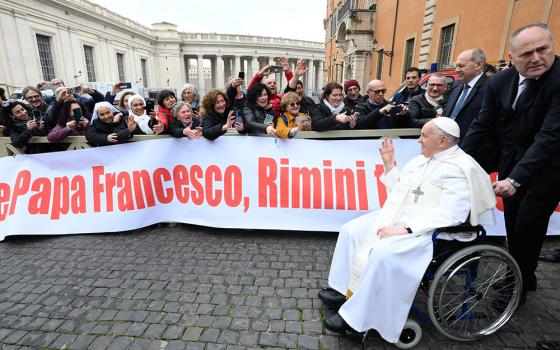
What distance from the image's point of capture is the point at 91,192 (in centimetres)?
421

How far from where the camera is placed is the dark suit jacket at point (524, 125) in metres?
2.29

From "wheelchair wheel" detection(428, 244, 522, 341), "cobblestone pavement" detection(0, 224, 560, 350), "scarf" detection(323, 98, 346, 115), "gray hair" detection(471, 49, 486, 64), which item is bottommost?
"cobblestone pavement" detection(0, 224, 560, 350)

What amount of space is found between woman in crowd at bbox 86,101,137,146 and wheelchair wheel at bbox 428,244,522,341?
154 inches

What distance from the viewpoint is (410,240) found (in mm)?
2146

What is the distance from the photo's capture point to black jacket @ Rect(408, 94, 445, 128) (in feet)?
13.7

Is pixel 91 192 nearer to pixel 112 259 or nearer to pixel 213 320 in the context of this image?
pixel 112 259

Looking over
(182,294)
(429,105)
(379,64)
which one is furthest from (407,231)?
(379,64)

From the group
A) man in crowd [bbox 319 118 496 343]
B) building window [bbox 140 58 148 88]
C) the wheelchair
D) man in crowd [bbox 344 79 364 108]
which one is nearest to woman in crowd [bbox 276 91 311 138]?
man in crowd [bbox 344 79 364 108]

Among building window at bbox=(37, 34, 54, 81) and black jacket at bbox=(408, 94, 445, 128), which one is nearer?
black jacket at bbox=(408, 94, 445, 128)

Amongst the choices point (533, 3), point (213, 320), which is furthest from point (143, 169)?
point (533, 3)

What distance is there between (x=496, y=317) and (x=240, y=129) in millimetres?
3325

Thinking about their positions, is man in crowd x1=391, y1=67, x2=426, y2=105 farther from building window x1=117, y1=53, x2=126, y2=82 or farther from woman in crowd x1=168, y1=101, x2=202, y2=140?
building window x1=117, y1=53, x2=126, y2=82

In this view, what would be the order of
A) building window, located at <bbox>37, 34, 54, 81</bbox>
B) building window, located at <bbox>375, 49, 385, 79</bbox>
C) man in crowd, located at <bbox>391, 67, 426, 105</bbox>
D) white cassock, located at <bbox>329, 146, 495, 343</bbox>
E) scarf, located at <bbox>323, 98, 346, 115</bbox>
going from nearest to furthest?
white cassock, located at <bbox>329, 146, 495, 343</bbox>, scarf, located at <bbox>323, 98, 346, 115</bbox>, man in crowd, located at <bbox>391, 67, 426, 105</bbox>, building window, located at <bbox>375, 49, 385, 79</bbox>, building window, located at <bbox>37, 34, 54, 81</bbox>

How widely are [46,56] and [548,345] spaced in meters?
46.1
